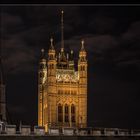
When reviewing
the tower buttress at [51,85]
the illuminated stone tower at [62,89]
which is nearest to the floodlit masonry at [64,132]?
the illuminated stone tower at [62,89]

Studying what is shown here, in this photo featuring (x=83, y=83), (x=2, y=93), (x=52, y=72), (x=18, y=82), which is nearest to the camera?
(x=18, y=82)

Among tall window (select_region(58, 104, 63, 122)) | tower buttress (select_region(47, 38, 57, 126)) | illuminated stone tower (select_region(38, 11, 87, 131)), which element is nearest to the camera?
illuminated stone tower (select_region(38, 11, 87, 131))

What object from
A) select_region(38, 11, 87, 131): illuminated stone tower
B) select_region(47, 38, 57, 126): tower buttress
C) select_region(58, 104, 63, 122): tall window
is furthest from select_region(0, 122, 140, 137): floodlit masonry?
select_region(47, 38, 57, 126): tower buttress

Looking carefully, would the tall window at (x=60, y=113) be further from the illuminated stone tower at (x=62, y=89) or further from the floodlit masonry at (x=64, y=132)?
the floodlit masonry at (x=64, y=132)

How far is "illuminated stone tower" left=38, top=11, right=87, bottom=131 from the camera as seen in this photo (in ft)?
78.4

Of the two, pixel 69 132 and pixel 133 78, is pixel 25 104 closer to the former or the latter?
pixel 69 132

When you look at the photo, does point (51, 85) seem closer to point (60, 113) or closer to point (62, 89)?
point (62, 89)

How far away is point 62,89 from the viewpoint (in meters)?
26.4

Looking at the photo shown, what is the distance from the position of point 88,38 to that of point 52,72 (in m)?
13.9

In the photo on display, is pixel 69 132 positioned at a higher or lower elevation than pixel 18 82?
lower

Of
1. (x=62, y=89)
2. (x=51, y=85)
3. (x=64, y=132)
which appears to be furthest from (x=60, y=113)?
(x=64, y=132)

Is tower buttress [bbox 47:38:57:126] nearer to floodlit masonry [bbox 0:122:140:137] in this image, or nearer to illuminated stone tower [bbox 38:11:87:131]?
illuminated stone tower [bbox 38:11:87:131]

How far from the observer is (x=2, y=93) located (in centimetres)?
1759
